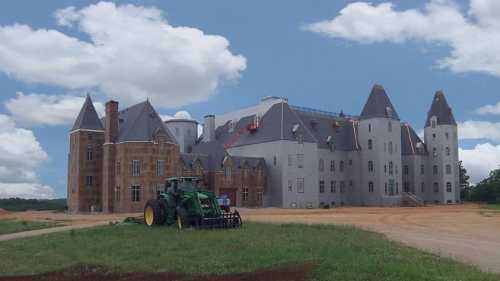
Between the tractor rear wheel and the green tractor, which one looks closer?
the green tractor

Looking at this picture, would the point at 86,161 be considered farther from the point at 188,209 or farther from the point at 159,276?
the point at 159,276

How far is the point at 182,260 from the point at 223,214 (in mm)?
8769

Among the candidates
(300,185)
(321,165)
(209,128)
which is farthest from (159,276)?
(209,128)

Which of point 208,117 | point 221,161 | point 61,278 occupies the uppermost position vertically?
point 208,117

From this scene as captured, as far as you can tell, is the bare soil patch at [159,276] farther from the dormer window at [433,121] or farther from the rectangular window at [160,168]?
the dormer window at [433,121]

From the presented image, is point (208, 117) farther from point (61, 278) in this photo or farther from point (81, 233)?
point (61, 278)

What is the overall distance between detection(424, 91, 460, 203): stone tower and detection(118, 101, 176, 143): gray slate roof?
153ft

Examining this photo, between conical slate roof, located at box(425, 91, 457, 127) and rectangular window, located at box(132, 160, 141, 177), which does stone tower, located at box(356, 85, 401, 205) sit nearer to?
conical slate roof, located at box(425, 91, 457, 127)

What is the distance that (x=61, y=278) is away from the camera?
43.9ft

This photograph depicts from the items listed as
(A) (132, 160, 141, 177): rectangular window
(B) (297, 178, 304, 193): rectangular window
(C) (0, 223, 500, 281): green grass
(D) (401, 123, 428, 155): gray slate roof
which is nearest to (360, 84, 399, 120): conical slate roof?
(D) (401, 123, 428, 155): gray slate roof

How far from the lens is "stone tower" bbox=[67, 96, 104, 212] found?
56750mm

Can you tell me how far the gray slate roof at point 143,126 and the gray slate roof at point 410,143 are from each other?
144 feet

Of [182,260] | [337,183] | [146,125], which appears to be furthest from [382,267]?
[337,183]

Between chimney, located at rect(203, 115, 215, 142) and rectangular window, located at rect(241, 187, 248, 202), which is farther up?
chimney, located at rect(203, 115, 215, 142)
